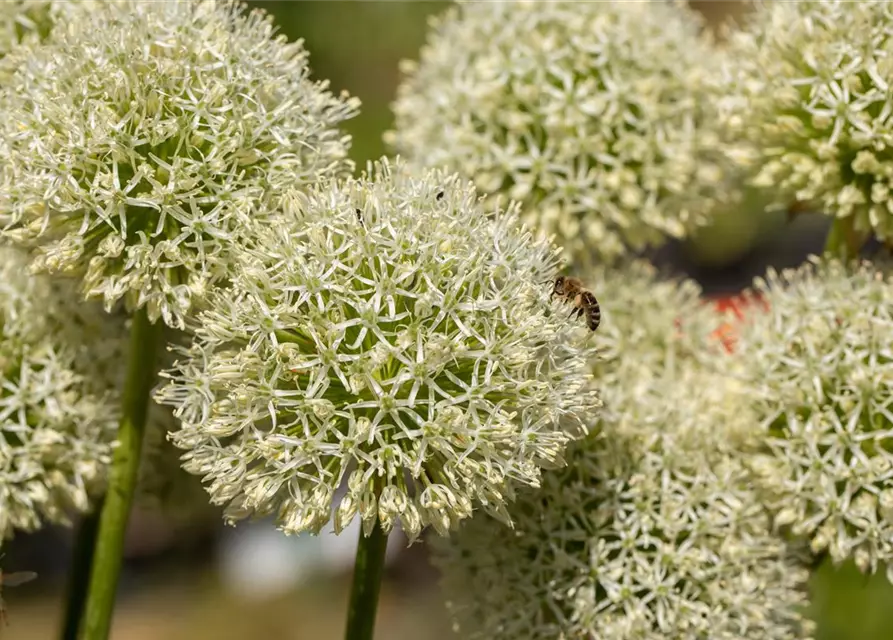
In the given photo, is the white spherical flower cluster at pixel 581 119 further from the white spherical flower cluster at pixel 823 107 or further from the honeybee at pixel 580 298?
the honeybee at pixel 580 298

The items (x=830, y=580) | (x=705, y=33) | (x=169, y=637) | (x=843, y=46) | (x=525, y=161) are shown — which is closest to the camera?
(x=843, y=46)

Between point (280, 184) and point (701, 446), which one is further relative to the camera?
point (701, 446)

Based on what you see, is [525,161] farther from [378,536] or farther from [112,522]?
[112,522]

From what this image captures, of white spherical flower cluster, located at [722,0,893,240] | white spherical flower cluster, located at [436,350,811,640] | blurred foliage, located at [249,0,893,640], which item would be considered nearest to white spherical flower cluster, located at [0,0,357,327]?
white spherical flower cluster, located at [436,350,811,640]

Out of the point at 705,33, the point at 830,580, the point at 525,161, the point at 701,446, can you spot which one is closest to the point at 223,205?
the point at 525,161

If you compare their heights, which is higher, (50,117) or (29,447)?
(50,117)

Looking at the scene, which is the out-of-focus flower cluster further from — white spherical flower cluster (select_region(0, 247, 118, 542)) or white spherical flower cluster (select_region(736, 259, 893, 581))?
white spherical flower cluster (select_region(0, 247, 118, 542))

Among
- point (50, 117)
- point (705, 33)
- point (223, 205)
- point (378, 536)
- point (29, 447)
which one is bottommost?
point (378, 536)
